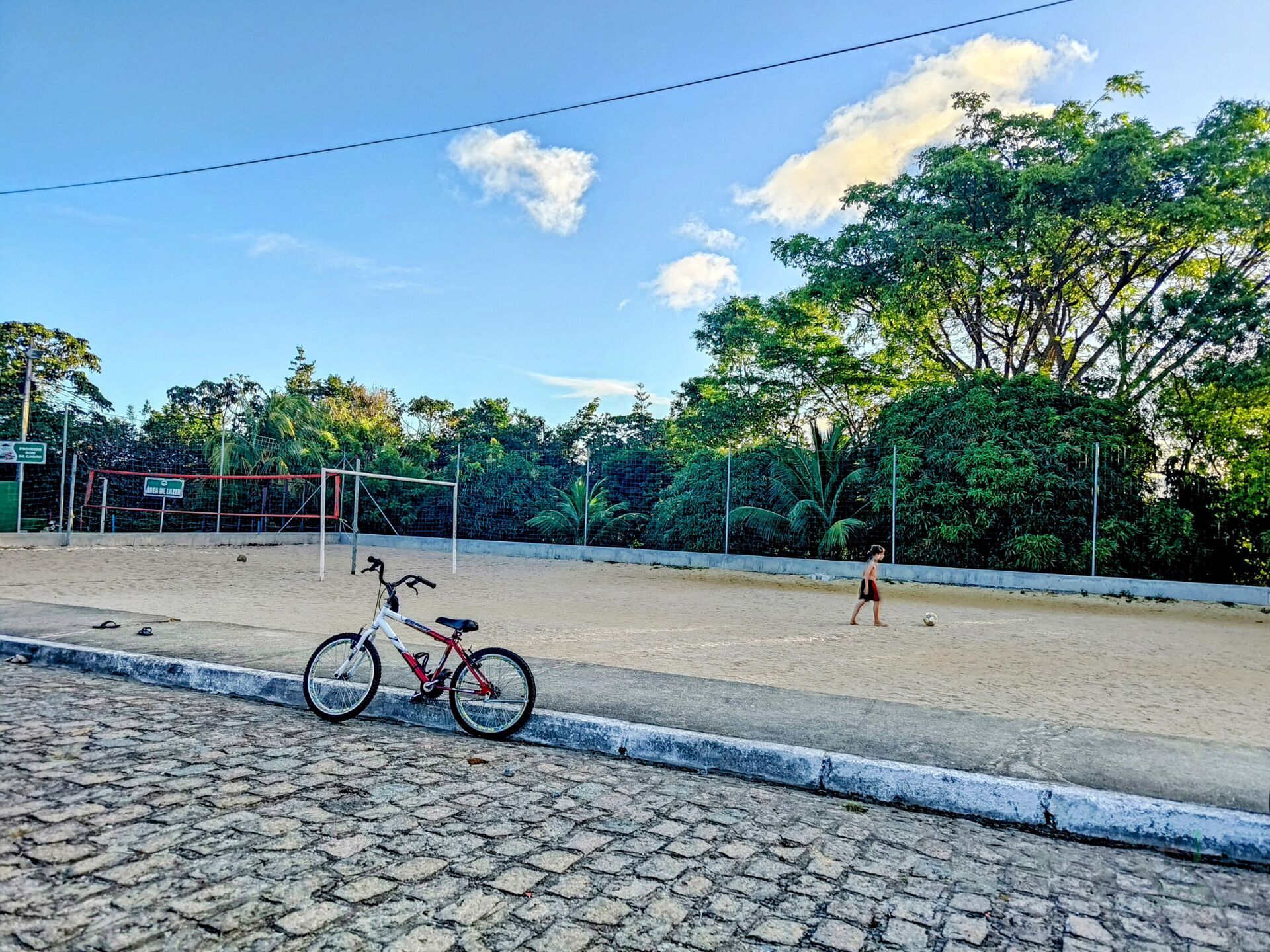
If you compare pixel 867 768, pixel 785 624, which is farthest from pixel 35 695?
pixel 785 624

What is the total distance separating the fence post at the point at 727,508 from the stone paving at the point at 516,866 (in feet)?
44.6

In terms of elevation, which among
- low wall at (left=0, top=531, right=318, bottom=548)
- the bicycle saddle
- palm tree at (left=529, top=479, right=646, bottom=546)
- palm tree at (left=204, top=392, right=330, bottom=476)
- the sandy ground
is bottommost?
the sandy ground

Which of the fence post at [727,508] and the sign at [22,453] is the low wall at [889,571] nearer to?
the fence post at [727,508]

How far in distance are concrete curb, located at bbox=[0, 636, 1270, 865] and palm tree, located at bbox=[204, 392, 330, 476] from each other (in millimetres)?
19555

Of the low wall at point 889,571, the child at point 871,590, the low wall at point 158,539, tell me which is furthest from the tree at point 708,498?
the low wall at point 158,539

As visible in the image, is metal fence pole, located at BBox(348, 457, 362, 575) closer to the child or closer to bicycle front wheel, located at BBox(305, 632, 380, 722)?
bicycle front wheel, located at BBox(305, 632, 380, 722)

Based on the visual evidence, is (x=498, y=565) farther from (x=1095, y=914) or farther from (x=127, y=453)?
(x=1095, y=914)

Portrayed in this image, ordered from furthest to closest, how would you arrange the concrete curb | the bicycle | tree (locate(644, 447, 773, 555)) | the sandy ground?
tree (locate(644, 447, 773, 555))
the sandy ground
the bicycle
the concrete curb

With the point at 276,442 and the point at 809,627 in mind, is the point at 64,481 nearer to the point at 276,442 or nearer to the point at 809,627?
the point at 276,442

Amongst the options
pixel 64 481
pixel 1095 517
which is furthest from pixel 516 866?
pixel 64 481

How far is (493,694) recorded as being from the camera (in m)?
4.84

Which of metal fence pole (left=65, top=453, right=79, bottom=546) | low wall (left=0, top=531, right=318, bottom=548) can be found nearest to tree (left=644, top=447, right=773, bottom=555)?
low wall (left=0, top=531, right=318, bottom=548)

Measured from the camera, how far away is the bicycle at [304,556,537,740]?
4789 mm

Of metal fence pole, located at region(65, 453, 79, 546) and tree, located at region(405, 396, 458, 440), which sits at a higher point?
tree, located at region(405, 396, 458, 440)
